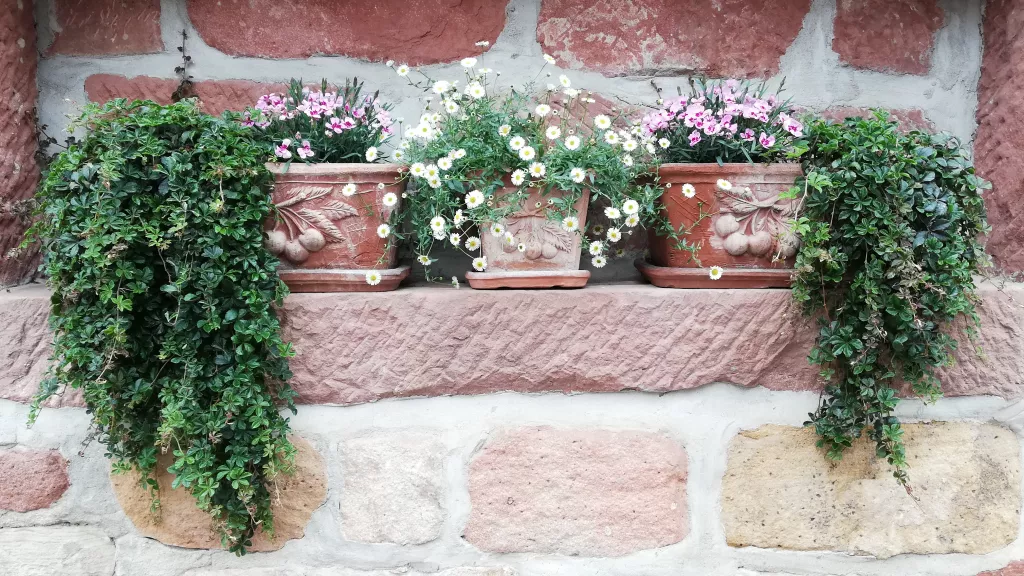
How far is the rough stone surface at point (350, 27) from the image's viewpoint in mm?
1419

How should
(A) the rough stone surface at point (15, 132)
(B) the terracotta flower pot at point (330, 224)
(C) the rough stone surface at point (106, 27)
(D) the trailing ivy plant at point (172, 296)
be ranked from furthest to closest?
(C) the rough stone surface at point (106, 27), (A) the rough stone surface at point (15, 132), (B) the terracotta flower pot at point (330, 224), (D) the trailing ivy plant at point (172, 296)

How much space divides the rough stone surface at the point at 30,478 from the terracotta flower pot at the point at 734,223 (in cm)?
109

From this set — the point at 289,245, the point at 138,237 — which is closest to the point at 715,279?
the point at 289,245

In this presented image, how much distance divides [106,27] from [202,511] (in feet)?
3.05

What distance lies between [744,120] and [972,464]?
2.36 ft

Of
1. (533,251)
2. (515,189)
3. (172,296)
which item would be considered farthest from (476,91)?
(172,296)

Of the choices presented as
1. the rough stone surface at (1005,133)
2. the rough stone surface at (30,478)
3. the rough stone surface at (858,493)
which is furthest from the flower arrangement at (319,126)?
the rough stone surface at (1005,133)

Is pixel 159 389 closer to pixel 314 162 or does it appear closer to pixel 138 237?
pixel 138 237

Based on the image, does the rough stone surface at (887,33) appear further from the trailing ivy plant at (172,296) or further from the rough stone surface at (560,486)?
the trailing ivy plant at (172,296)

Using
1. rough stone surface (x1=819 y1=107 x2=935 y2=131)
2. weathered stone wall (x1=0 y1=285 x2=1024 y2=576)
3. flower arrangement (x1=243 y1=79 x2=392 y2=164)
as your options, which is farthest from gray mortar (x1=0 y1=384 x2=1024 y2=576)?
rough stone surface (x1=819 y1=107 x2=935 y2=131)

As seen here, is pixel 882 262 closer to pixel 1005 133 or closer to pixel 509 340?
pixel 1005 133

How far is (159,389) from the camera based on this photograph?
45.8 inches

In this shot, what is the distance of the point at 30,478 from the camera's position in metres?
1.26

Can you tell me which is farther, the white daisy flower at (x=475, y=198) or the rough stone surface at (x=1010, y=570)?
the rough stone surface at (x=1010, y=570)
